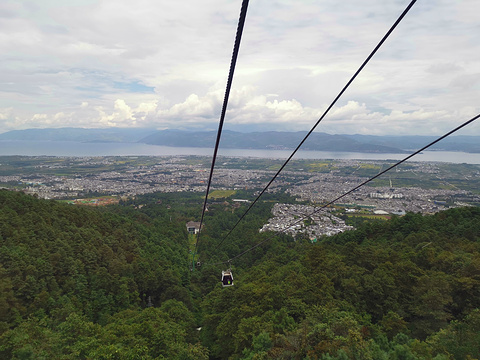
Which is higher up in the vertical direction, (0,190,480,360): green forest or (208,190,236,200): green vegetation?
(0,190,480,360): green forest

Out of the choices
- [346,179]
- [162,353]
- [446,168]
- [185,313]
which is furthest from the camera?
[446,168]

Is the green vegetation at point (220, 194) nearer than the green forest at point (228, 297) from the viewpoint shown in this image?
No

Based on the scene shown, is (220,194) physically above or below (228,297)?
below

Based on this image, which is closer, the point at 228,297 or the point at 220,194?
the point at 228,297

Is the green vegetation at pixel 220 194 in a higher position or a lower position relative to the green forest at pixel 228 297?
lower

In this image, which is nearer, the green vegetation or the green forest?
the green forest

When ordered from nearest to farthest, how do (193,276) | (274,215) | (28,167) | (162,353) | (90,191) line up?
(162,353), (193,276), (274,215), (90,191), (28,167)

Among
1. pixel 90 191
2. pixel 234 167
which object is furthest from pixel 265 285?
pixel 234 167

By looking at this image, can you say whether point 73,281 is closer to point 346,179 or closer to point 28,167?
point 346,179
